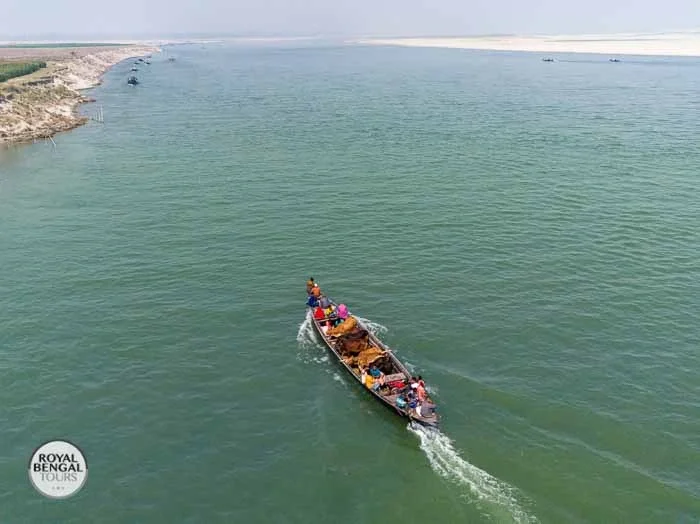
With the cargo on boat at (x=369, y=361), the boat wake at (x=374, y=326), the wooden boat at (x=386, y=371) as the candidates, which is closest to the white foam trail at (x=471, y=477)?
the wooden boat at (x=386, y=371)

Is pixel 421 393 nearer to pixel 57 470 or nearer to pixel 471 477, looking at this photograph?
pixel 471 477

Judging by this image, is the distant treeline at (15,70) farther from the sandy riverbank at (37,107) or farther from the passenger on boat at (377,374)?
the passenger on boat at (377,374)

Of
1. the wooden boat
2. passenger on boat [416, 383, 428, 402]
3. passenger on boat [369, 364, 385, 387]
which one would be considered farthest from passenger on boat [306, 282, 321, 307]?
passenger on boat [416, 383, 428, 402]

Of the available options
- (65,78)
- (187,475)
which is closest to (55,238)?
(187,475)

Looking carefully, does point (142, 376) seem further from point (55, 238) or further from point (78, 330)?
point (55, 238)

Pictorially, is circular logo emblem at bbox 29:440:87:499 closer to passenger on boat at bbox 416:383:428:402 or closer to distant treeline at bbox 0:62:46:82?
passenger on boat at bbox 416:383:428:402

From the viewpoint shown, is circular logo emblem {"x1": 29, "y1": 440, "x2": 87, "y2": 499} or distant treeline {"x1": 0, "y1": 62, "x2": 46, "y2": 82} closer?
circular logo emblem {"x1": 29, "y1": 440, "x2": 87, "y2": 499}

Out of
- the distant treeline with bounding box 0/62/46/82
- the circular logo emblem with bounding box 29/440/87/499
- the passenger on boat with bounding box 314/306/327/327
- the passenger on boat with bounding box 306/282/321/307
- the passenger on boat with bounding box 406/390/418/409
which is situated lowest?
the circular logo emblem with bounding box 29/440/87/499
